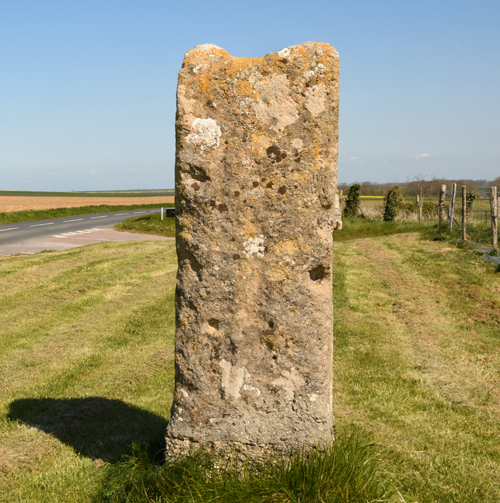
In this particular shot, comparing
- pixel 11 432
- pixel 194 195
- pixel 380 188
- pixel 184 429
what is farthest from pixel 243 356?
pixel 380 188

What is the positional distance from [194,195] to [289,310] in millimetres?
1072

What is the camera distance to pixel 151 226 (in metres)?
24.2

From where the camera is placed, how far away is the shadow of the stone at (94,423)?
163 inches

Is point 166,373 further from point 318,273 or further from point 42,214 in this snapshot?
point 42,214

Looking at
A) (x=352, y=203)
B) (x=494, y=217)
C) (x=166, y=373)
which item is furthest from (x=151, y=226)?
(x=166, y=373)

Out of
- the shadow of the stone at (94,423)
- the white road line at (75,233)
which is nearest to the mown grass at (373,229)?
the white road line at (75,233)

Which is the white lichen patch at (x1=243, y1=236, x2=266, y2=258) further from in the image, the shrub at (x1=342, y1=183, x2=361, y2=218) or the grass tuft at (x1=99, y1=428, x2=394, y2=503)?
the shrub at (x1=342, y1=183, x2=361, y2=218)

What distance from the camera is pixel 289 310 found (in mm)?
3402

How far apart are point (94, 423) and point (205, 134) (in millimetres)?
3054

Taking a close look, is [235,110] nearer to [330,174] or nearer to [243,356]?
[330,174]

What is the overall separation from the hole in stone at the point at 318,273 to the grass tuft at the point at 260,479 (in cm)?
120

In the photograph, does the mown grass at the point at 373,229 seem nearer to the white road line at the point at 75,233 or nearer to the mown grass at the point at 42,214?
the white road line at the point at 75,233

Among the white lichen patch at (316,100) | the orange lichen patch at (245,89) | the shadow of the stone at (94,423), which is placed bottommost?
the shadow of the stone at (94,423)

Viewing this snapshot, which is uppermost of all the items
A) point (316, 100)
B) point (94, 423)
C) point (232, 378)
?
point (316, 100)
